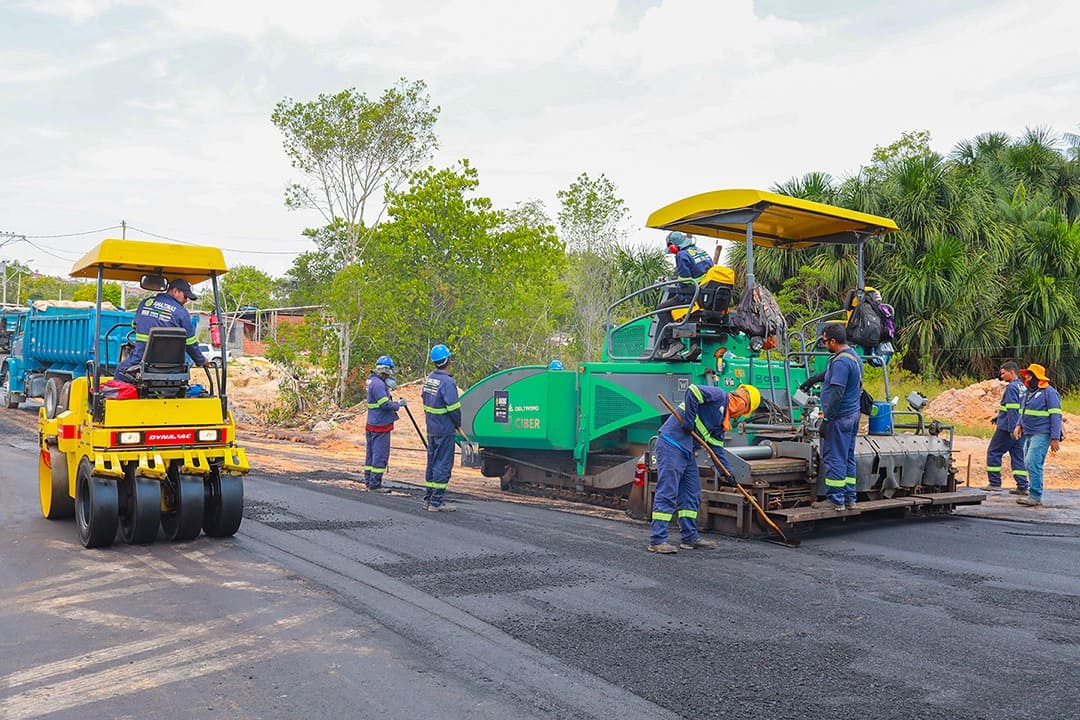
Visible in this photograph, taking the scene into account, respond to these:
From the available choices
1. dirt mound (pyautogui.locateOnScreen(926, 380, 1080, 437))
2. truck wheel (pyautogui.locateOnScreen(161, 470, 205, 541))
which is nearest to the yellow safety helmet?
truck wheel (pyautogui.locateOnScreen(161, 470, 205, 541))

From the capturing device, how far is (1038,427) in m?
10.6

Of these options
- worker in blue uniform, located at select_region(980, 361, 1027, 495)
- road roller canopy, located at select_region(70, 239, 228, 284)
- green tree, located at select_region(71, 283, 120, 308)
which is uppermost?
green tree, located at select_region(71, 283, 120, 308)

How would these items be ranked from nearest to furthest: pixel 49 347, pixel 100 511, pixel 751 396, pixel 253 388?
1. pixel 100 511
2. pixel 751 396
3. pixel 49 347
4. pixel 253 388

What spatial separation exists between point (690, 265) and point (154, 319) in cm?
486

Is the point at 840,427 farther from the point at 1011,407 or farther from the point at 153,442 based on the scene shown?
the point at 153,442

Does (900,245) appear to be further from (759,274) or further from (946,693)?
(946,693)

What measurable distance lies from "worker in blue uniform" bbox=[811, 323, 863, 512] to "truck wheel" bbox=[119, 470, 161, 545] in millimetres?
5393

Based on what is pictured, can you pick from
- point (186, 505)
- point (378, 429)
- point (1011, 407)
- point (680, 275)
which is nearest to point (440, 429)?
point (378, 429)

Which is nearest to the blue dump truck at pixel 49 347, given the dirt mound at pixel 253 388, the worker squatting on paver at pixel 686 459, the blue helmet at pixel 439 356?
the dirt mound at pixel 253 388

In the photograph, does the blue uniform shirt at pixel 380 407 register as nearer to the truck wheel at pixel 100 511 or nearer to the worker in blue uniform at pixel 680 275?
the worker in blue uniform at pixel 680 275

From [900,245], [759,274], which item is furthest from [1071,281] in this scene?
[759,274]

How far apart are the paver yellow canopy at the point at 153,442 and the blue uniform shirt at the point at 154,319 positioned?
117 millimetres

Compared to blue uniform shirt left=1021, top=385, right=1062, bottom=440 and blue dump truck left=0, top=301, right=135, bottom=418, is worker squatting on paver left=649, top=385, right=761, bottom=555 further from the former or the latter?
blue dump truck left=0, top=301, right=135, bottom=418

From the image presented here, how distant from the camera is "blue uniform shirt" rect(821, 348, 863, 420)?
26.0 ft
